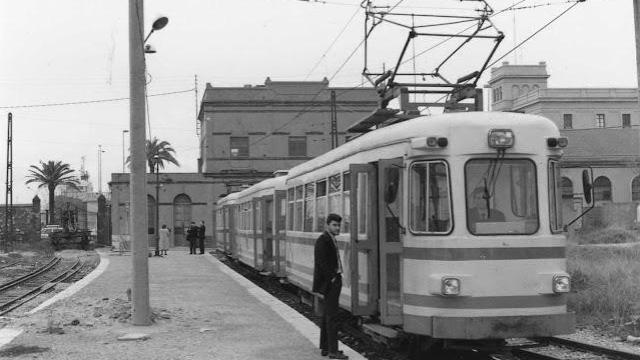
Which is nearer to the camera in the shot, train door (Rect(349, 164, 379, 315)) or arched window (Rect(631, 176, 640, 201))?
train door (Rect(349, 164, 379, 315))

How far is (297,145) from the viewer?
60.9 m

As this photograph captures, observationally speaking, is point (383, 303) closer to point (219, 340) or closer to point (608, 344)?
point (219, 340)

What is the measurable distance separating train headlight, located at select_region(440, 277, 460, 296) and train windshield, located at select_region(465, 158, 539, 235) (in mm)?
575

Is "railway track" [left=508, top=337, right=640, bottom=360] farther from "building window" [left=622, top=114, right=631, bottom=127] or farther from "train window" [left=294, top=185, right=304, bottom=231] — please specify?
"building window" [left=622, top=114, right=631, bottom=127]

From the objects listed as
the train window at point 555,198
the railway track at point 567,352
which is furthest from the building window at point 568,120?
the train window at point 555,198

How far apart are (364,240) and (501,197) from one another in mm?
1824

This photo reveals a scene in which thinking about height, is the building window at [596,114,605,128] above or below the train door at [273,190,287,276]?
above

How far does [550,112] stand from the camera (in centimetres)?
8719

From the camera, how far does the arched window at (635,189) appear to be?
65931mm

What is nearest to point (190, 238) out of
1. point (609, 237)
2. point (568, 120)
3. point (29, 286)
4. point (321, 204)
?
point (29, 286)

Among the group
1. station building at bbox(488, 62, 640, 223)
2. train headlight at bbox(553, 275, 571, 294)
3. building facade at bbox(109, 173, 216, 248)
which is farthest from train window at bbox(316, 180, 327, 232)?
station building at bbox(488, 62, 640, 223)

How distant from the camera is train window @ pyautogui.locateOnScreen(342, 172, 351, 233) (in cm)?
1023

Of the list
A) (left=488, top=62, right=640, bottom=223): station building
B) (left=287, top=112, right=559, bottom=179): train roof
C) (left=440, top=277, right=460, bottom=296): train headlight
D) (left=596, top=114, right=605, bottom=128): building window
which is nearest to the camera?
(left=440, top=277, right=460, bottom=296): train headlight

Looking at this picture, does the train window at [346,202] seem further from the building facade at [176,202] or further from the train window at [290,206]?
the building facade at [176,202]
